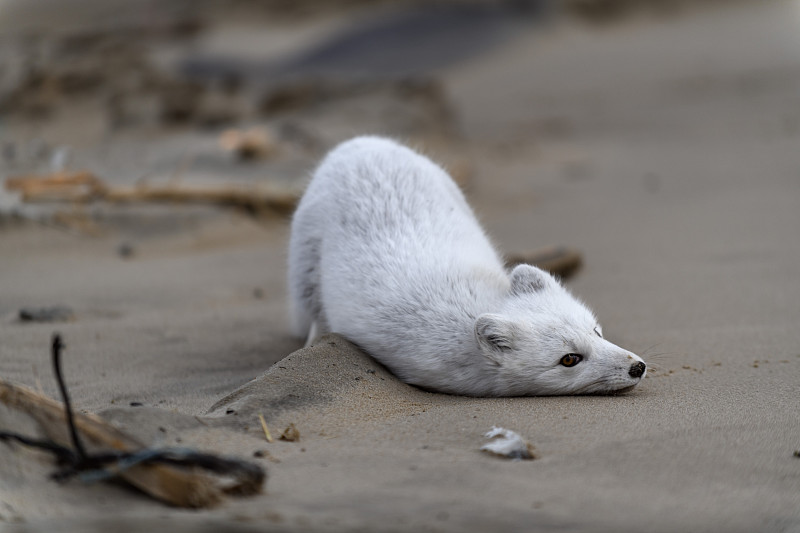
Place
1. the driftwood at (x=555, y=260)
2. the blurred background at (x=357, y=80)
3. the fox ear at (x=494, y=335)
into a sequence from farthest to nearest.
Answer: the blurred background at (x=357, y=80) → the driftwood at (x=555, y=260) → the fox ear at (x=494, y=335)

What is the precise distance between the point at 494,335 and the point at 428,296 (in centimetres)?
47

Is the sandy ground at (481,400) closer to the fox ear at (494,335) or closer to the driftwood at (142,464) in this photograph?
the driftwood at (142,464)

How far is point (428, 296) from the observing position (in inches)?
168

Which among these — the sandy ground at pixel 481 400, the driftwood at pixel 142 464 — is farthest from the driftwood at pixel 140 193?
the driftwood at pixel 142 464

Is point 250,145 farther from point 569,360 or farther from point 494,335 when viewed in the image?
point 569,360

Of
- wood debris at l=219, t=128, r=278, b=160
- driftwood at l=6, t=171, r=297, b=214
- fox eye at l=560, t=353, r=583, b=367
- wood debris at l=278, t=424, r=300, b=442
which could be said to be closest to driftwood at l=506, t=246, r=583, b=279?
fox eye at l=560, t=353, r=583, b=367

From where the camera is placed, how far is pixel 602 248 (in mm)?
7773

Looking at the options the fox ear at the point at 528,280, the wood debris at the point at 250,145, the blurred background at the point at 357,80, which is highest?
the blurred background at the point at 357,80

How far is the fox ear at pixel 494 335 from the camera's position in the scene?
3.93 meters

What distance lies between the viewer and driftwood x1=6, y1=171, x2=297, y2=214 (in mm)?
7820

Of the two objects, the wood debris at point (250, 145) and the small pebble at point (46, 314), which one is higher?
the wood debris at point (250, 145)

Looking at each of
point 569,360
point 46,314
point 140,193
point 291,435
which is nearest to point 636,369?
point 569,360

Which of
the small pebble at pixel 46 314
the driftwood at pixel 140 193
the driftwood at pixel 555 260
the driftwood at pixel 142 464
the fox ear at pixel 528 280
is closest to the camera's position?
the driftwood at pixel 142 464

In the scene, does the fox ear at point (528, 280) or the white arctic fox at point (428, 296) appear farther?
the fox ear at point (528, 280)
